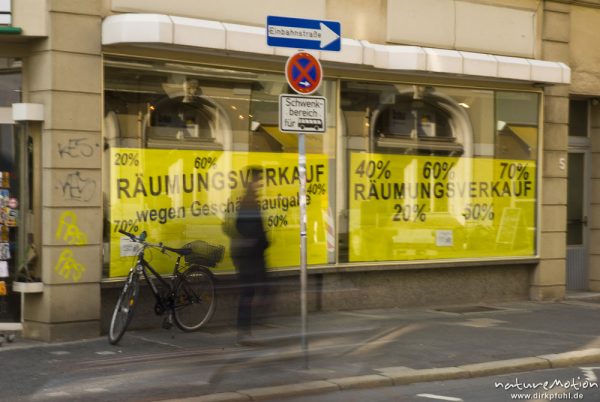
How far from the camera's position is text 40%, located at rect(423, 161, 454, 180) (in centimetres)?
1484

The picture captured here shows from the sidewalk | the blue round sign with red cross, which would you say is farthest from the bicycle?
the blue round sign with red cross

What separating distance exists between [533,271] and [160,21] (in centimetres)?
799

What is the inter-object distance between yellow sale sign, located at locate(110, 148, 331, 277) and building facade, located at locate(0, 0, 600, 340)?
0.03 metres

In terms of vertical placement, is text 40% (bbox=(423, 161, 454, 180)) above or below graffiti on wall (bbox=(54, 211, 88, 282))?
above

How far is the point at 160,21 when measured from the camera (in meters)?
11.2

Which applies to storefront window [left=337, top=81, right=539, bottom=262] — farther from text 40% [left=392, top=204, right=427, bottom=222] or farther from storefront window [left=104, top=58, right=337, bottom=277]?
storefront window [left=104, top=58, right=337, bottom=277]

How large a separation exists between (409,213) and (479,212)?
4.66ft

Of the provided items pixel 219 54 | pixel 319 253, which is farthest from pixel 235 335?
pixel 219 54

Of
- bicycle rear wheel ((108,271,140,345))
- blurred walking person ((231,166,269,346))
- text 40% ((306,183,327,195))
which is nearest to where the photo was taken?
blurred walking person ((231,166,269,346))

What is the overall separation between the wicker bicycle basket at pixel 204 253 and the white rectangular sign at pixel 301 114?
9.83 ft

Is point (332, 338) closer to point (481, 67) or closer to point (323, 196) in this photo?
point (323, 196)

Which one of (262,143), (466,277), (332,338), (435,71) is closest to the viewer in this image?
(332,338)

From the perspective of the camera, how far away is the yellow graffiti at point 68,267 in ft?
36.3

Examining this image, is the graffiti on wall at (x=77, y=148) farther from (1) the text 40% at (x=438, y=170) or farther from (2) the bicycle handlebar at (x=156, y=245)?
(1) the text 40% at (x=438, y=170)
